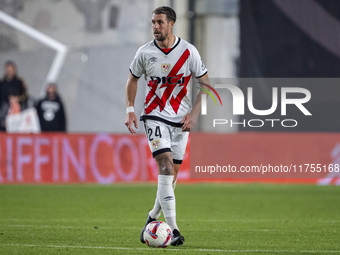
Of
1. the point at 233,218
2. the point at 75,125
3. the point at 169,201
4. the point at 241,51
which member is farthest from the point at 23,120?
the point at 169,201

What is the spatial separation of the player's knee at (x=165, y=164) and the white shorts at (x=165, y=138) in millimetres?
47

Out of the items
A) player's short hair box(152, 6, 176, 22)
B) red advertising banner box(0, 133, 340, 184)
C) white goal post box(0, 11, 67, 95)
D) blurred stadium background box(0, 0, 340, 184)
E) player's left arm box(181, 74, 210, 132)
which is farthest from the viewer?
white goal post box(0, 11, 67, 95)

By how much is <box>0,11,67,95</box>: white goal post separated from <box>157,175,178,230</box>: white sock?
553 inches

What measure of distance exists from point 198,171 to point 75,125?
425 cm

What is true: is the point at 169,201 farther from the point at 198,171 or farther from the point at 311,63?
the point at 198,171

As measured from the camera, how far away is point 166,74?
8875mm

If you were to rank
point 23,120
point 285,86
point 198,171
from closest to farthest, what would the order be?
point 285,86 < point 198,171 < point 23,120

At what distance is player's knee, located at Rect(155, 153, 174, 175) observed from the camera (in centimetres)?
875

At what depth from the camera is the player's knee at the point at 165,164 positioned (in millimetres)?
8750

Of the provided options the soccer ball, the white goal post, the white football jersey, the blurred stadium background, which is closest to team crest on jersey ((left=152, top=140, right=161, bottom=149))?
the white football jersey

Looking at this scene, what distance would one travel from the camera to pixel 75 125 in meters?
22.3

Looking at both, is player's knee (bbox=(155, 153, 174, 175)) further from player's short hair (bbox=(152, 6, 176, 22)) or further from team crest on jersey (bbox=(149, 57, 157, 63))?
player's short hair (bbox=(152, 6, 176, 22))

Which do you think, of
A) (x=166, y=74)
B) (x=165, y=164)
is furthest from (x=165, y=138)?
(x=166, y=74)

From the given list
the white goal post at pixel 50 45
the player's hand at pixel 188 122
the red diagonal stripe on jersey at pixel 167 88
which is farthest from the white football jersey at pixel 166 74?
the white goal post at pixel 50 45
